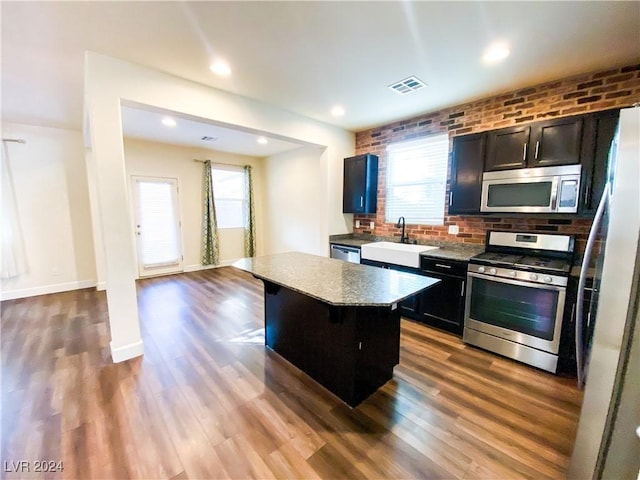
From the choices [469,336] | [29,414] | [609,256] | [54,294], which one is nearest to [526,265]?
[469,336]

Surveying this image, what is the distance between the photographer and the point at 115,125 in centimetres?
226

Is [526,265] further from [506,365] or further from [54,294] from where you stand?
[54,294]

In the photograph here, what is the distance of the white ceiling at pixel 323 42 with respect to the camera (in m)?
1.72

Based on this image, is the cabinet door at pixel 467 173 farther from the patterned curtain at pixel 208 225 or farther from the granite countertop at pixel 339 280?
the patterned curtain at pixel 208 225

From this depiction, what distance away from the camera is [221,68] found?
7.96 ft

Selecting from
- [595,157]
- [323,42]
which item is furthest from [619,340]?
[323,42]

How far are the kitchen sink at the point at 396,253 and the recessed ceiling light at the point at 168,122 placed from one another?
3.36 metres

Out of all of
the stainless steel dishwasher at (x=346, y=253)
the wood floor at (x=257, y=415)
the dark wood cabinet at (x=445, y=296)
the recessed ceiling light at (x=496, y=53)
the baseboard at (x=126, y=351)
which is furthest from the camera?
the stainless steel dishwasher at (x=346, y=253)

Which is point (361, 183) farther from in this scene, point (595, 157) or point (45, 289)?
point (45, 289)

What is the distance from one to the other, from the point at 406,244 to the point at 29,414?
4.04m

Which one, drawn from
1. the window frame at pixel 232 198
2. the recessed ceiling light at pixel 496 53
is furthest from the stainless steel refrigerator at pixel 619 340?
the window frame at pixel 232 198

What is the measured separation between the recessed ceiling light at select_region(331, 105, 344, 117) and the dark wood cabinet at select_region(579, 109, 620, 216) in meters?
2.43

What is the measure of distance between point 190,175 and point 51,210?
2318 mm

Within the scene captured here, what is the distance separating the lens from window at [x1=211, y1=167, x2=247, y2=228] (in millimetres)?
6125
